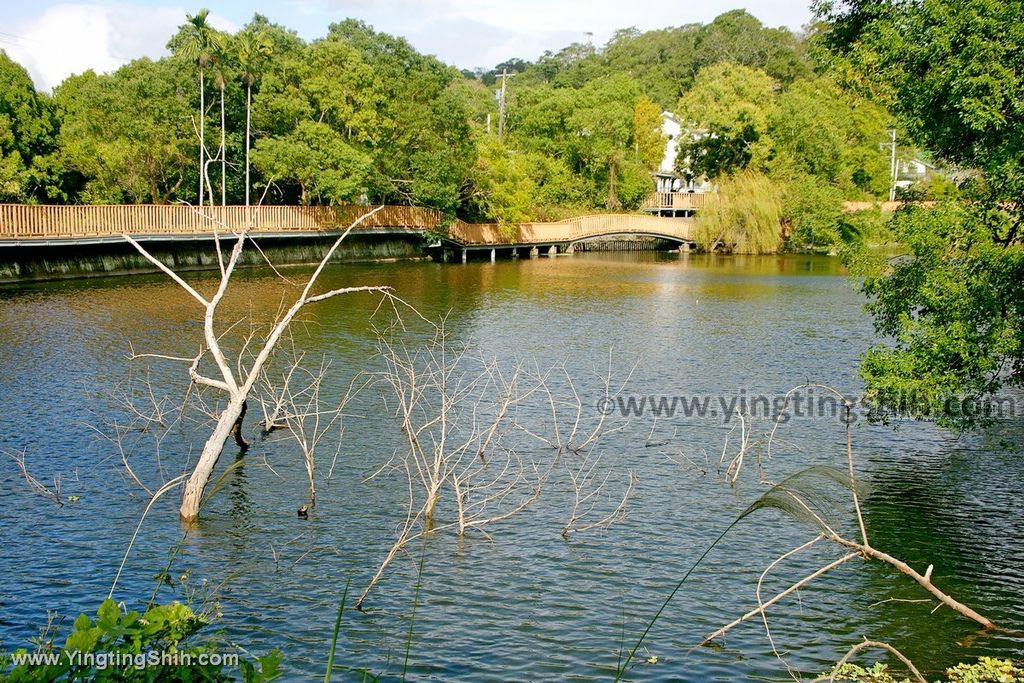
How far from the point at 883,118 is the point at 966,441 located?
64.7 m

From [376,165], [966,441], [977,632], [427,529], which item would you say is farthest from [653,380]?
[376,165]

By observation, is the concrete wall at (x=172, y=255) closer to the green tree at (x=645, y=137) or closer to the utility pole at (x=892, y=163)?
the green tree at (x=645, y=137)

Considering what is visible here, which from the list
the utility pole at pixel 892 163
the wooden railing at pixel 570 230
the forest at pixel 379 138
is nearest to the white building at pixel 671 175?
the forest at pixel 379 138

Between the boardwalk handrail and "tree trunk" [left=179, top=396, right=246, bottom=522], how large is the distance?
10676mm

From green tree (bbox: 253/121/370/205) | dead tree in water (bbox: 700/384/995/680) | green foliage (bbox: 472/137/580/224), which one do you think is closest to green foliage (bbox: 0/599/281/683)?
dead tree in water (bbox: 700/384/995/680)

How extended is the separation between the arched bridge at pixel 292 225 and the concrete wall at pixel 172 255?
112 cm

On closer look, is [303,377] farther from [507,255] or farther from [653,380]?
[507,255]

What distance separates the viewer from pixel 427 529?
14336mm

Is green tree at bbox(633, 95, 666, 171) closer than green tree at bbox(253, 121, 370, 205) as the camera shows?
No

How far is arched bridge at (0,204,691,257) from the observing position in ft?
123

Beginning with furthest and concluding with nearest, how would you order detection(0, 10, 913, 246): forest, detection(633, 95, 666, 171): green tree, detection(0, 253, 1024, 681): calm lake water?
detection(633, 95, 666, 171): green tree → detection(0, 10, 913, 246): forest → detection(0, 253, 1024, 681): calm lake water

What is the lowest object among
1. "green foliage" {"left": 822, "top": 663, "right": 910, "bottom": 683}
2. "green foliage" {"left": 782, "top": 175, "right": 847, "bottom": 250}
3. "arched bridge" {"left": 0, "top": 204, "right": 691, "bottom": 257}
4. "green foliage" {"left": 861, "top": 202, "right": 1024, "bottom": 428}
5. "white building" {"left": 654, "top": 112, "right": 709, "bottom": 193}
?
"green foliage" {"left": 822, "top": 663, "right": 910, "bottom": 683}

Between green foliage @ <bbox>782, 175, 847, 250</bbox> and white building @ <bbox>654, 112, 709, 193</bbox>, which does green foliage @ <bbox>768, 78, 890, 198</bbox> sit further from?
white building @ <bbox>654, 112, 709, 193</bbox>

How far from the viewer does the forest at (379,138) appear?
44.8 metres
